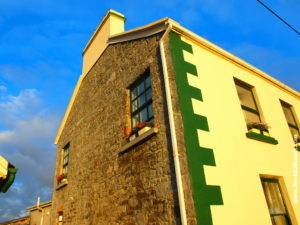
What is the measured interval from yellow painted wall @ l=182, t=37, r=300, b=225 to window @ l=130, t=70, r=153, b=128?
1.15m

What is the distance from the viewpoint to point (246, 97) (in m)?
7.29

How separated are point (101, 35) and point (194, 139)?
21.4 ft

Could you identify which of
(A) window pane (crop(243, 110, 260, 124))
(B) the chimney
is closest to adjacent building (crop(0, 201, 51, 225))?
(B) the chimney

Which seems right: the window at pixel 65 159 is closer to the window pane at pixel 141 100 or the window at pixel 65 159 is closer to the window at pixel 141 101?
the window at pixel 141 101

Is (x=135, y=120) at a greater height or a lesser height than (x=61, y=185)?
greater

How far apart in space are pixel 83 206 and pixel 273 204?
5512mm

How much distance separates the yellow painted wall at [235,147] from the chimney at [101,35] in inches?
147

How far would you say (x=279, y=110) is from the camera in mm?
7684

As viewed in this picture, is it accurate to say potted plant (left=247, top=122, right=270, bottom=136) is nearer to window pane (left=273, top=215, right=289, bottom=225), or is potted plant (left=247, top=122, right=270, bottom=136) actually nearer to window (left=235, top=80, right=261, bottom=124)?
window (left=235, top=80, right=261, bottom=124)

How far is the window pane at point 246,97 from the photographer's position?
23.1ft

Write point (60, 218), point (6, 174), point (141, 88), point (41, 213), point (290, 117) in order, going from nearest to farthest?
point (6, 174) → point (141, 88) → point (290, 117) → point (60, 218) → point (41, 213)

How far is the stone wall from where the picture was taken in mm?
4742

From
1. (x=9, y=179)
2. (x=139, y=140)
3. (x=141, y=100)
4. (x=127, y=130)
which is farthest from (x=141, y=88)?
(x=9, y=179)

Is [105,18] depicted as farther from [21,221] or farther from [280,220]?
[21,221]
